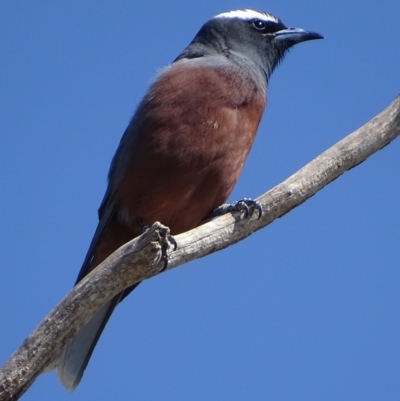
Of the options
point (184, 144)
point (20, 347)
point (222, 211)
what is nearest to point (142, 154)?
point (184, 144)

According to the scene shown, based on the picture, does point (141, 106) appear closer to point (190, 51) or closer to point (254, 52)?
point (190, 51)

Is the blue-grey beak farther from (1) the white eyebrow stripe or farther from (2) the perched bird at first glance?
(2) the perched bird

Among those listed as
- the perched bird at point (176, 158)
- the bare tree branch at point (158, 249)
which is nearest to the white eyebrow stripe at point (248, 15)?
the perched bird at point (176, 158)

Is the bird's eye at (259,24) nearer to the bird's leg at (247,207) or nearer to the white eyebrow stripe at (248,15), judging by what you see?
the white eyebrow stripe at (248,15)

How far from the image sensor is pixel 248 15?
7105 mm

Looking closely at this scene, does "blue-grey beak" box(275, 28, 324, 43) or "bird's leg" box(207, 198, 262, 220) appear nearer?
"bird's leg" box(207, 198, 262, 220)

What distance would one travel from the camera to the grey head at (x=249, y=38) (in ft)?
22.3

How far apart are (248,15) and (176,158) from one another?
183cm

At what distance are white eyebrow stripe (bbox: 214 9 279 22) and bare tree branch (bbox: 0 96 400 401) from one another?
212cm

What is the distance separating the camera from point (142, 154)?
6.14 metres

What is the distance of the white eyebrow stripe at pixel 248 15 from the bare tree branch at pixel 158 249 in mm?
2117

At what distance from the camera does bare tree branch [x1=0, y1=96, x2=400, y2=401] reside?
4.49 metres

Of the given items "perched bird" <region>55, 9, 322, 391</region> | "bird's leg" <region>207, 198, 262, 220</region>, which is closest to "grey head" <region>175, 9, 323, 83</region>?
"perched bird" <region>55, 9, 322, 391</region>

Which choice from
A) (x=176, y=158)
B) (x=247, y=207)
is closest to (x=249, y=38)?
(x=176, y=158)
